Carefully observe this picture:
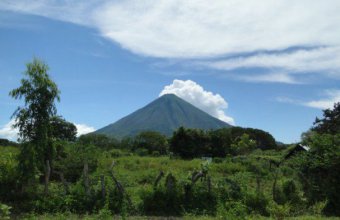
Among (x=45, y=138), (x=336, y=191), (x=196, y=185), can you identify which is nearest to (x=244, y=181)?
(x=196, y=185)

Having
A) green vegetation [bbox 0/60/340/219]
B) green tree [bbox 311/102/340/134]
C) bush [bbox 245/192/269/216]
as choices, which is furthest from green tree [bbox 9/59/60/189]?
green tree [bbox 311/102/340/134]

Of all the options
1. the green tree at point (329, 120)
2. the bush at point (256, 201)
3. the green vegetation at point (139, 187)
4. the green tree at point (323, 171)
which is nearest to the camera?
the green vegetation at point (139, 187)

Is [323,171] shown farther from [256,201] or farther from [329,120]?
[329,120]

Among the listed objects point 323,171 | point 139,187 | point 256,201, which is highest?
point 323,171

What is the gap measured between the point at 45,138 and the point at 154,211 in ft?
14.8

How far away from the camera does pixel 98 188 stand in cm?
1313

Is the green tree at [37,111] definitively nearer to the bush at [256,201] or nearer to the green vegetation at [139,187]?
the green vegetation at [139,187]

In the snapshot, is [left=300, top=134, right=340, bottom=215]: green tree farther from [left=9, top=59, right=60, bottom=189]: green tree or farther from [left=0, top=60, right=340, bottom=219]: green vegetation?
[left=9, top=59, right=60, bottom=189]: green tree

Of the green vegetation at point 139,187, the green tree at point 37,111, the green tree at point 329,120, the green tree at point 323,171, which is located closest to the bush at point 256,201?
the green vegetation at point 139,187

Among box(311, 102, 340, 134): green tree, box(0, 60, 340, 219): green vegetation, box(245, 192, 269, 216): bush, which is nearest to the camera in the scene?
box(0, 60, 340, 219): green vegetation

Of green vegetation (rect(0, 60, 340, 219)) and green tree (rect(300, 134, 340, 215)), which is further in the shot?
green tree (rect(300, 134, 340, 215))

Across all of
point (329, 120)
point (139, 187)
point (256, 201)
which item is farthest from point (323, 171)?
point (329, 120)

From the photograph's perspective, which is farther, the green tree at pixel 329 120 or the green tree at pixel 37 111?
the green tree at pixel 329 120

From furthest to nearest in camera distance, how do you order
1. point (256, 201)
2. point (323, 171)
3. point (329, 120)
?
point (329, 120) < point (323, 171) < point (256, 201)
